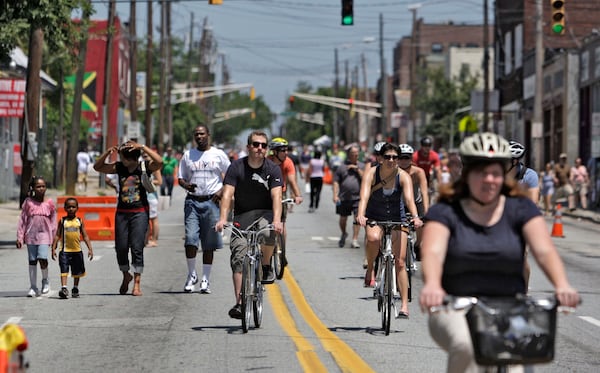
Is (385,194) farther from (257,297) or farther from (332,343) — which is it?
(332,343)

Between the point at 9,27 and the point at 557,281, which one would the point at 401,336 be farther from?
the point at 9,27

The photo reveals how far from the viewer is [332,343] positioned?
1130 cm

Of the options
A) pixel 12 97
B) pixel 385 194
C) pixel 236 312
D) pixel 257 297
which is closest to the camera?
pixel 257 297

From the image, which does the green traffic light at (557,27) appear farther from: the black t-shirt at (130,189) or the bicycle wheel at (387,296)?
the bicycle wheel at (387,296)

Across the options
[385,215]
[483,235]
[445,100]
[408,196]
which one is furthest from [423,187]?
[445,100]

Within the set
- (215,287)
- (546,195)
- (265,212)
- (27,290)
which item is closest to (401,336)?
(265,212)

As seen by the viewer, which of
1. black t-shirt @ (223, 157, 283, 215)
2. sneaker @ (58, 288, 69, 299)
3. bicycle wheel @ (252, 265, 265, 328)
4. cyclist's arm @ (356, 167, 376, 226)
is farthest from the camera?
sneaker @ (58, 288, 69, 299)

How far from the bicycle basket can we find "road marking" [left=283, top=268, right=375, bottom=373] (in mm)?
4010

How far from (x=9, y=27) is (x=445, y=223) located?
18.9 m

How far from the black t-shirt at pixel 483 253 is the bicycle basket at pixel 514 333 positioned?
1.55 ft

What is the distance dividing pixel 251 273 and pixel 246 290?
21 centimetres

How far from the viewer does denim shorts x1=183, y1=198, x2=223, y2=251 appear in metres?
15.3

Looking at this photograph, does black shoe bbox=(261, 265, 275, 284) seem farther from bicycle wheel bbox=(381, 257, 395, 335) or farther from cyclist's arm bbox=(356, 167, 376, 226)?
bicycle wheel bbox=(381, 257, 395, 335)

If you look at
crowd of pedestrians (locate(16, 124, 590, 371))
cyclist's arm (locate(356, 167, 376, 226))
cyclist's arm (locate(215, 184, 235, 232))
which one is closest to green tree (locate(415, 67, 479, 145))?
crowd of pedestrians (locate(16, 124, 590, 371))
